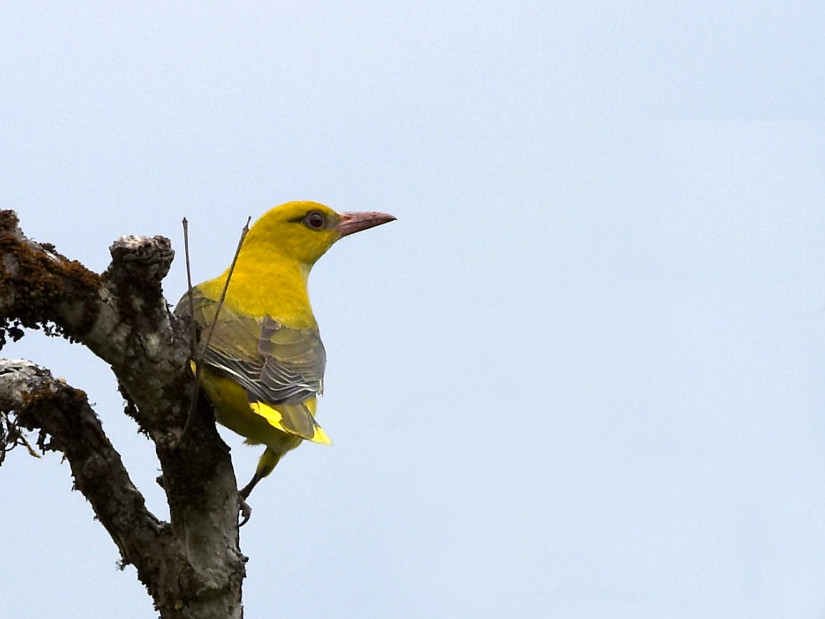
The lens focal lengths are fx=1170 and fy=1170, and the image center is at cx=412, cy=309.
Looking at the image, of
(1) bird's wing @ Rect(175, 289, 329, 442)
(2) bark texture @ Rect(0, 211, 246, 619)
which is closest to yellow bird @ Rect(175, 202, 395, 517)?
(1) bird's wing @ Rect(175, 289, 329, 442)

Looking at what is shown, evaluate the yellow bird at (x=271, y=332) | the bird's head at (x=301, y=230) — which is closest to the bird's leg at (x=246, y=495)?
the yellow bird at (x=271, y=332)

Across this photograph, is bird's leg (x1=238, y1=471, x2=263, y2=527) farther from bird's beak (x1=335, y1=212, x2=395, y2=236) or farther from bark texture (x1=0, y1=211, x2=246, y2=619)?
bird's beak (x1=335, y1=212, x2=395, y2=236)

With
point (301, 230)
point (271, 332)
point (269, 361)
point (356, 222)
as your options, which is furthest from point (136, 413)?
point (356, 222)

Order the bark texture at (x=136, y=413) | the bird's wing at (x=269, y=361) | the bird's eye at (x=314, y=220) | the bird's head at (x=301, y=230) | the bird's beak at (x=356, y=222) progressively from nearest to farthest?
the bark texture at (x=136, y=413) → the bird's wing at (x=269, y=361) → the bird's head at (x=301, y=230) → the bird's eye at (x=314, y=220) → the bird's beak at (x=356, y=222)

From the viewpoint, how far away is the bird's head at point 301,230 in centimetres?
657

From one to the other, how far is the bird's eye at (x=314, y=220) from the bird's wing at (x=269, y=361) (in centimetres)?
100

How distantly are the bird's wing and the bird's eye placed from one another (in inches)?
39.5

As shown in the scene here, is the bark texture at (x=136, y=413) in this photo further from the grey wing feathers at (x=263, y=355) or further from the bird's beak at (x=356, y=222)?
the bird's beak at (x=356, y=222)

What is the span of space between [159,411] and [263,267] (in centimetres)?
192

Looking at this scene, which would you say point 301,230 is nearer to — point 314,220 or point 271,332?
point 314,220

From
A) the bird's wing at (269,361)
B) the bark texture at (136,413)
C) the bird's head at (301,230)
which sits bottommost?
the bark texture at (136,413)

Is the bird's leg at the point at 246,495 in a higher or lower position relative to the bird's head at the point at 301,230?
lower

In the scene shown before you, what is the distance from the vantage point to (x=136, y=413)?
196 inches

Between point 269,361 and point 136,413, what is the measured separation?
0.66 m
